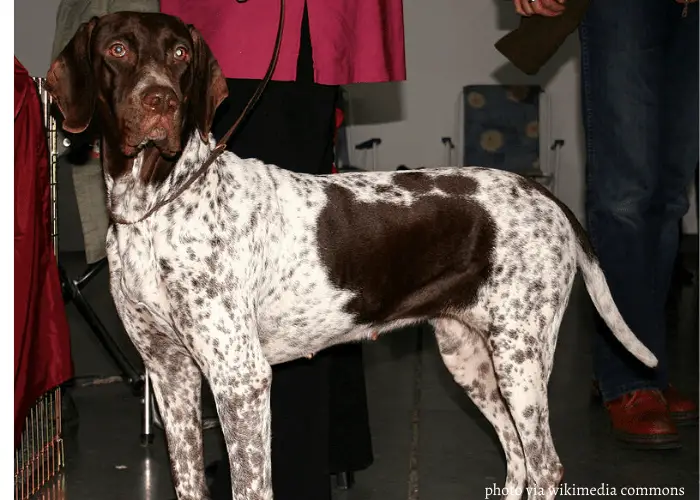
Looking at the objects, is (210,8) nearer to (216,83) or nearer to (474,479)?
(216,83)

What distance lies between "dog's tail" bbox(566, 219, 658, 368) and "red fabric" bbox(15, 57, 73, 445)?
1563 millimetres

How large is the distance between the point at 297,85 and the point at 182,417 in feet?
3.09

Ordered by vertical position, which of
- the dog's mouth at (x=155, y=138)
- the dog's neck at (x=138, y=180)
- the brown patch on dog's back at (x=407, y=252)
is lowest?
the brown patch on dog's back at (x=407, y=252)

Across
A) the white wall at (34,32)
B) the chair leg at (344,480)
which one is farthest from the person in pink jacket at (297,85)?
the white wall at (34,32)

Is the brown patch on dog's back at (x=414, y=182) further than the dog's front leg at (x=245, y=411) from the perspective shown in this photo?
Yes

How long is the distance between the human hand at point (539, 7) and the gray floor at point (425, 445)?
1.51m

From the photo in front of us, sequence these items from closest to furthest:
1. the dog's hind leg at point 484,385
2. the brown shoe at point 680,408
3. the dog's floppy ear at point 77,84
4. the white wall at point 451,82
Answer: the dog's floppy ear at point 77,84, the dog's hind leg at point 484,385, the brown shoe at point 680,408, the white wall at point 451,82

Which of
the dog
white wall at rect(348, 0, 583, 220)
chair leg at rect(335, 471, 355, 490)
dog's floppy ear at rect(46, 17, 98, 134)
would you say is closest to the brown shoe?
the dog

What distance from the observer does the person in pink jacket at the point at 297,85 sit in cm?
275

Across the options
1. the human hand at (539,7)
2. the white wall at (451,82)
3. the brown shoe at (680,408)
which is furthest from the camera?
the white wall at (451,82)

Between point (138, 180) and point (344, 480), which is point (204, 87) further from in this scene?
point (344, 480)

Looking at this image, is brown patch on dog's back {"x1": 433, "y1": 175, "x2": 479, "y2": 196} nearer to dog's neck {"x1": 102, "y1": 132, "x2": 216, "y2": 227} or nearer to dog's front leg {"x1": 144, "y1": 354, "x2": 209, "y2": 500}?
dog's neck {"x1": 102, "y1": 132, "x2": 216, "y2": 227}

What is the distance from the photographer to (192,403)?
267cm

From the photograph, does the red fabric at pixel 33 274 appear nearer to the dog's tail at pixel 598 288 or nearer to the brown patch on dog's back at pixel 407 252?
the brown patch on dog's back at pixel 407 252
